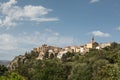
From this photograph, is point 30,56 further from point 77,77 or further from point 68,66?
point 77,77

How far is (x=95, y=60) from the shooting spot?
106m

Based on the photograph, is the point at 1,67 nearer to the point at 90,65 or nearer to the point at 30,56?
the point at 90,65

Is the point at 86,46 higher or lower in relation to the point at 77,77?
higher

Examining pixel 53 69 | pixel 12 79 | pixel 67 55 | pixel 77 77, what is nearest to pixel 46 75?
pixel 53 69

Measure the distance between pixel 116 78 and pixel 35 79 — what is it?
71.1 metres

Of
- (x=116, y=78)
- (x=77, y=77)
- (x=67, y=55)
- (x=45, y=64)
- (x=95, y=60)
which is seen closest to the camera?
(x=116, y=78)

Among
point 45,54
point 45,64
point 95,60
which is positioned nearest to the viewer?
point 95,60

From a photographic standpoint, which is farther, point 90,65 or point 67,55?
point 67,55

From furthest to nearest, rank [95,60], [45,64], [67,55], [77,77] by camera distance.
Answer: [67,55]
[45,64]
[95,60]
[77,77]

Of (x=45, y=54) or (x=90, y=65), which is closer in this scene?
(x=90, y=65)

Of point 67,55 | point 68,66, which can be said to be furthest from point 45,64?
point 67,55

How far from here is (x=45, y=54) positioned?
618 ft

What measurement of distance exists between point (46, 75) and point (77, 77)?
9948mm

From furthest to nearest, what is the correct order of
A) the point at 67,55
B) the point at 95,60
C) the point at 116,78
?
the point at 67,55
the point at 95,60
the point at 116,78
